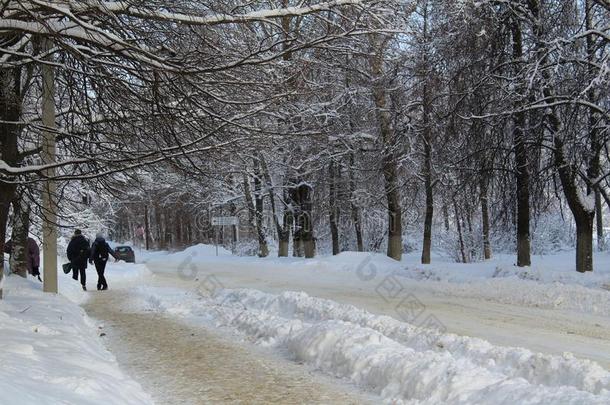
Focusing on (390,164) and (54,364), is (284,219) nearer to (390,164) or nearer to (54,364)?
(390,164)

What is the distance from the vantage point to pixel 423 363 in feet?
20.8

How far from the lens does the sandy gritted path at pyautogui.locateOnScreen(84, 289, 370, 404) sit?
6.41m

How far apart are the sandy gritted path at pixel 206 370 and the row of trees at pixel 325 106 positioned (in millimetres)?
2437

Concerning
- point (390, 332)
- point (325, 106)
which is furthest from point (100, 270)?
point (390, 332)

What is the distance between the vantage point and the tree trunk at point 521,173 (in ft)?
54.4

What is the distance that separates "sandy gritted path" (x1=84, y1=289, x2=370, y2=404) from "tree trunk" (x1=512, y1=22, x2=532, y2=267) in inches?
410

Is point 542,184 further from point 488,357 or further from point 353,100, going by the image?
point 488,357

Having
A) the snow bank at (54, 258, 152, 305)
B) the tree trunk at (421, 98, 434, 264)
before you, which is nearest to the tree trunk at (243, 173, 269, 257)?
the snow bank at (54, 258, 152, 305)

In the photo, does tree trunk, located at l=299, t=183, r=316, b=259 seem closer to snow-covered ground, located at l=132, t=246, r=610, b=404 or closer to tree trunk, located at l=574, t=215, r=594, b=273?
snow-covered ground, located at l=132, t=246, r=610, b=404

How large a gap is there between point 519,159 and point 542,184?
0.95m

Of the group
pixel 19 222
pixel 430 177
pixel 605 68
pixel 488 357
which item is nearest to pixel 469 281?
pixel 605 68

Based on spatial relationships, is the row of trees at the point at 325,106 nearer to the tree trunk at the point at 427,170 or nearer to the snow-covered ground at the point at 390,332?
the tree trunk at the point at 427,170

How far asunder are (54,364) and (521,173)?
14405 mm

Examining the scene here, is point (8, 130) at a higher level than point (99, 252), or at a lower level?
higher
